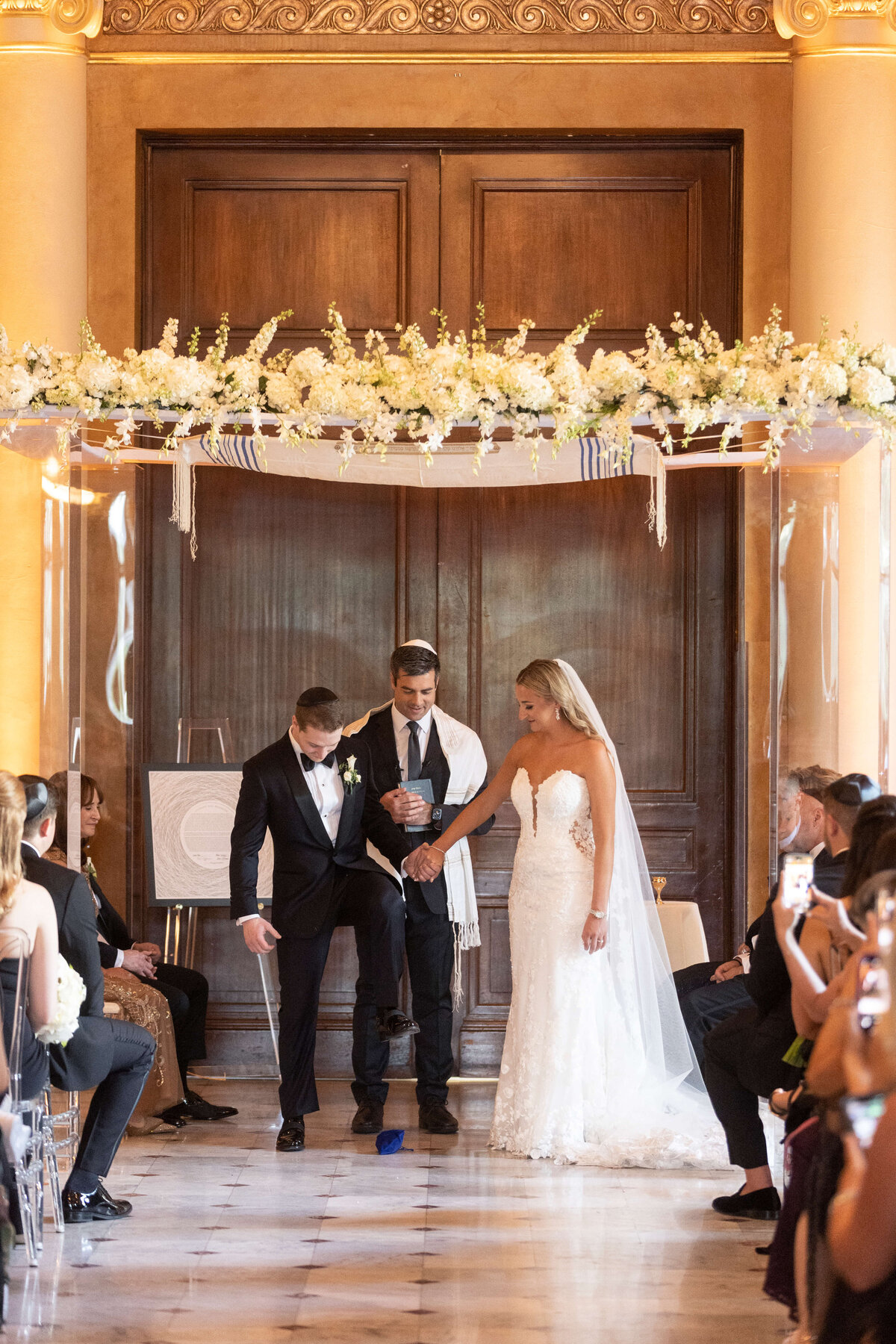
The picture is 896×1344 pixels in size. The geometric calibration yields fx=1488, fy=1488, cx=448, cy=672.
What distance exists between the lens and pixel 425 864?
6.62 meters

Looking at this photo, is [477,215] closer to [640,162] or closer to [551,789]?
[640,162]

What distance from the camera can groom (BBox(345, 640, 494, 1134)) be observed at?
6.52 meters

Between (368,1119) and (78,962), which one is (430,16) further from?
(368,1119)

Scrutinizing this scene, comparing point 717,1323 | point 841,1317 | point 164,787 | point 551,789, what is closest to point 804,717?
point 551,789

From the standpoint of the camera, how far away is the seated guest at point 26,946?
4.23m

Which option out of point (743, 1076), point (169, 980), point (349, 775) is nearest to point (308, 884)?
point (349, 775)

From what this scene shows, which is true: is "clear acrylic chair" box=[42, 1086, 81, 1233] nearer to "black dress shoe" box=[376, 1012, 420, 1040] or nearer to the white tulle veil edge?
"black dress shoe" box=[376, 1012, 420, 1040]

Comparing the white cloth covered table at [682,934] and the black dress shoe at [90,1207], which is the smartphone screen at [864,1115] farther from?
the white cloth covered table at [682,934]

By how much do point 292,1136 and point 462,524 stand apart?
131 inches

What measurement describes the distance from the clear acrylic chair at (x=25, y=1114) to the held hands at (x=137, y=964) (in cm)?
162

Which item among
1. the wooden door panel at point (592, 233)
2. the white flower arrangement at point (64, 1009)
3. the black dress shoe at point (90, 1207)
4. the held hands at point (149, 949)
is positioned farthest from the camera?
the wooden door panel at point (592, 233)

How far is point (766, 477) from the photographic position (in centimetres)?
710

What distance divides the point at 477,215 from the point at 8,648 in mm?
3340

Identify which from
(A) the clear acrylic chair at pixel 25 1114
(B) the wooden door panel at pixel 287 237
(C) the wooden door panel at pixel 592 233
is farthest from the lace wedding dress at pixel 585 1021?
(B) the wooden door panel at pixel 287 237
